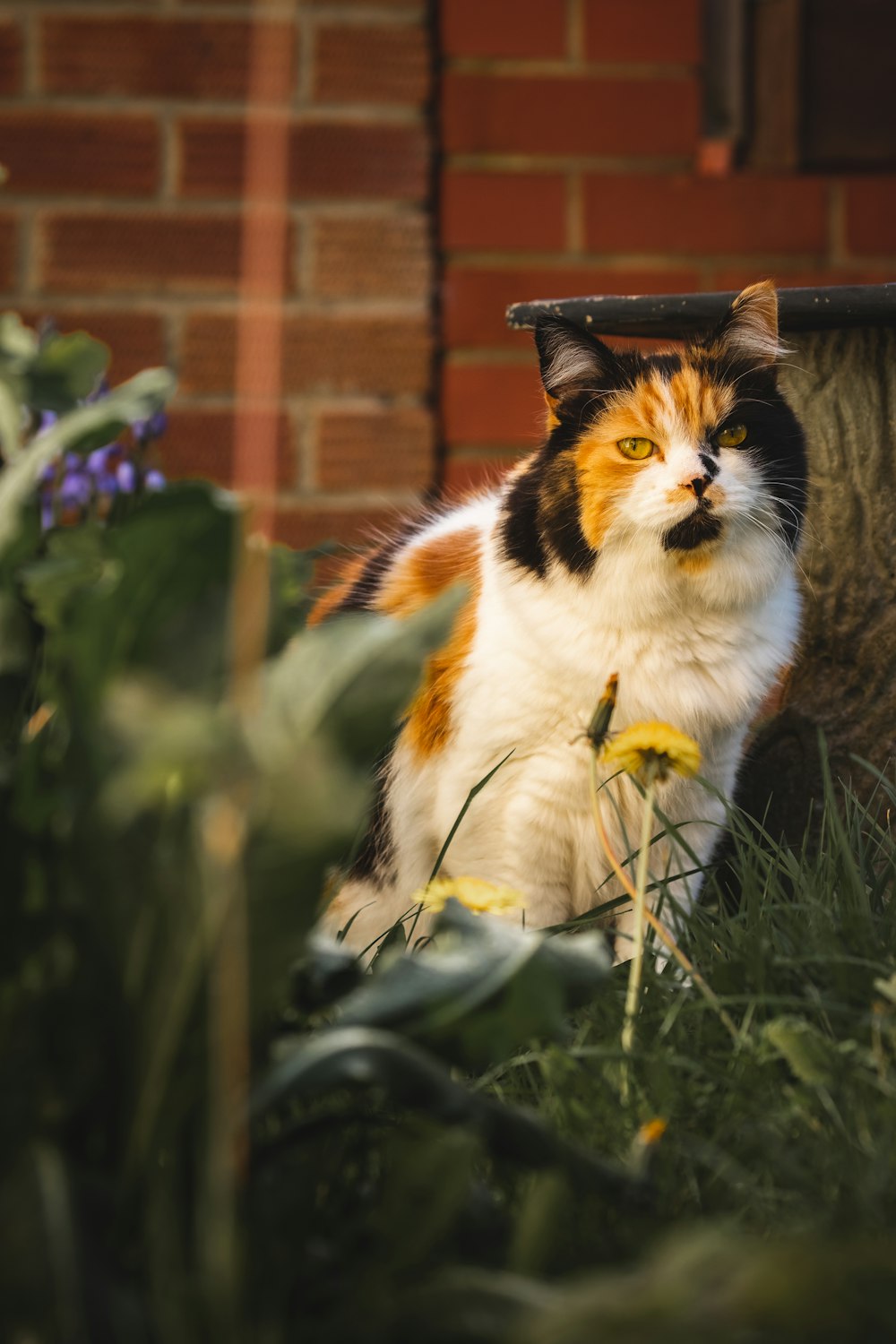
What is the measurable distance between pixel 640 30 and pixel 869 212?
Answer: 57 cm

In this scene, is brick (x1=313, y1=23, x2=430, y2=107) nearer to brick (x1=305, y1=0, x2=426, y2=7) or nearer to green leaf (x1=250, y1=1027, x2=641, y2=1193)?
brick (x1=305, y1=0, x2=426, y2=7)

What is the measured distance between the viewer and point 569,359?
1.53 m

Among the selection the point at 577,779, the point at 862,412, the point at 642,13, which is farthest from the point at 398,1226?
the point at 642,13

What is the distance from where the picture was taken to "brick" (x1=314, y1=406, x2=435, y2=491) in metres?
2.53

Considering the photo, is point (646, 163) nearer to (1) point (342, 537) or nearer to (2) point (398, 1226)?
(1) point (342, 537)

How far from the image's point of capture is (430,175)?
8.34 ft

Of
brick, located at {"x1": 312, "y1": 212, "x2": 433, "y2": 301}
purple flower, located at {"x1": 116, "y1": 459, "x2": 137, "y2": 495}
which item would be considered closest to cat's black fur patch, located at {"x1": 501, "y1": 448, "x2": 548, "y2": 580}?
purple flower, located at {"x1": 116, "y1": 459, "x2": 137, "y2": 495}

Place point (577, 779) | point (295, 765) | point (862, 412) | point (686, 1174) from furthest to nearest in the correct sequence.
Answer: point (862, 412), point (577, 779), point (686, 1174), point (295, 765)

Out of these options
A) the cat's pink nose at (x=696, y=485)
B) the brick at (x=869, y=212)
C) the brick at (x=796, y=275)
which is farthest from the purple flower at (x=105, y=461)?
the brick at (x=869, y=212)

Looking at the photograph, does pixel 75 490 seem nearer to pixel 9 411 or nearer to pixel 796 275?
pixel 9 411

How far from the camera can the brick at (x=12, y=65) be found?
8.07ft

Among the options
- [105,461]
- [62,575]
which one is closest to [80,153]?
[105,461]

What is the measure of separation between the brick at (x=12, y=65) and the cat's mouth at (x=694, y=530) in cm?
174

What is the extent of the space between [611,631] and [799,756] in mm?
350
